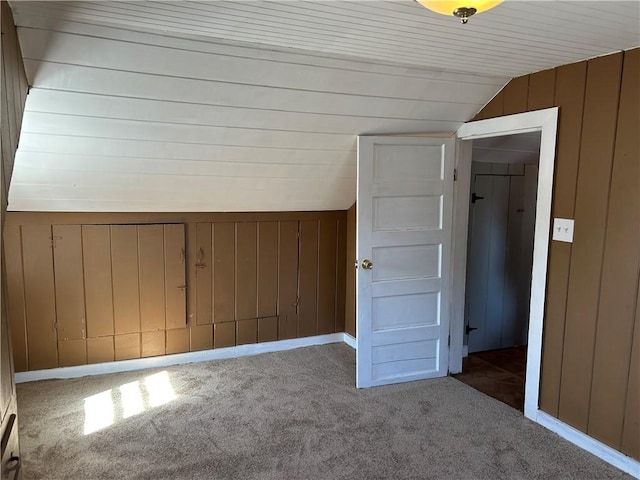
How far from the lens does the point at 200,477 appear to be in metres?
2.14

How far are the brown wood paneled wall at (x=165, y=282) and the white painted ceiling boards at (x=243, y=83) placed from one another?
0.69 ft

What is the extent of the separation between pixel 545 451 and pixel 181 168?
2546 mm

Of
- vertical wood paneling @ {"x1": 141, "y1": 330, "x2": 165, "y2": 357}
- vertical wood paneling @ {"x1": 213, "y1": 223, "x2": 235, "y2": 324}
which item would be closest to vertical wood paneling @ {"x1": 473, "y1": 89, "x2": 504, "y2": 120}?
vertical wood paneling @ {"x1": 213, "y1": 223, "x2": 235, "y2": 324}

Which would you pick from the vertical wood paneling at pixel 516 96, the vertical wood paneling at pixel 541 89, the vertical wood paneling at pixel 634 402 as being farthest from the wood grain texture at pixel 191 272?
the vertical wood paneling at pixel 634 402

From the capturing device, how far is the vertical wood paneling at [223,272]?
3561 mm

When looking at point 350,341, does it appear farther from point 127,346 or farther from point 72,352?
point 72,352

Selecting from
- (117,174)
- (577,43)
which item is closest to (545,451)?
(577,43)

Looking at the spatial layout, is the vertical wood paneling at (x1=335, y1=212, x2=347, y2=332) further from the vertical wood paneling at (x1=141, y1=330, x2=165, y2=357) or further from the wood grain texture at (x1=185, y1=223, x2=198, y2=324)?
the vertical wood paneling at (x1=141, y1=330, x2=165, y2=357)

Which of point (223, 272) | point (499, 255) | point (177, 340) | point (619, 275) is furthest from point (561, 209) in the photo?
point (177, 340)

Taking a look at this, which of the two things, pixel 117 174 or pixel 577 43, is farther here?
pixel 117 174

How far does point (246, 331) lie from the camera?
374 cm

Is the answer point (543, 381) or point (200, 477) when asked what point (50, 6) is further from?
point (543, 381)

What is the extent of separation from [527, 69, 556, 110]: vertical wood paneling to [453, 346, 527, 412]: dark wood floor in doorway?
1.79 m

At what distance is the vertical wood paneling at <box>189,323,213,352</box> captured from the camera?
11.7ft
